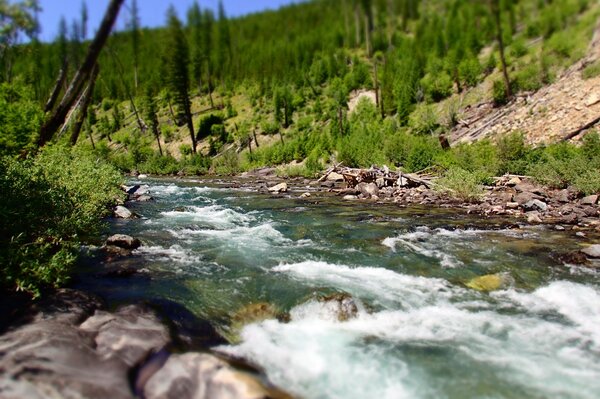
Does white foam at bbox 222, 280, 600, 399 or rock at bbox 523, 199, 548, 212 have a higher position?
white foam at bbox 222, 280, 600, 399

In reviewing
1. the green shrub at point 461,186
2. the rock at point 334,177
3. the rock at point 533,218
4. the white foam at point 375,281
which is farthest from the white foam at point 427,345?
the rock at point 334,177

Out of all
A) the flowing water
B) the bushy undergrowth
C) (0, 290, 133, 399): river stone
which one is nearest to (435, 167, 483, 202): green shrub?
the flowing water

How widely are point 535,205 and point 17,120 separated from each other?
2430 centimetres

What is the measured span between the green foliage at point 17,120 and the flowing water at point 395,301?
969 cm

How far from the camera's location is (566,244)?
10.7m

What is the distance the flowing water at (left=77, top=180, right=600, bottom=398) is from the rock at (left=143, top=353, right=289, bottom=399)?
2.90ft

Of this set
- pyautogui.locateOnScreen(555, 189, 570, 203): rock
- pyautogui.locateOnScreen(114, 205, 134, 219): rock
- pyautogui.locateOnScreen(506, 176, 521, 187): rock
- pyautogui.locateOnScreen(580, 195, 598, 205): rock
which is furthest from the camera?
pyautogui.locateOnScreen(506, 176, 521, 187): rock

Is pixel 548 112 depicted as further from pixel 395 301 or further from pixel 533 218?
pixel 395 301

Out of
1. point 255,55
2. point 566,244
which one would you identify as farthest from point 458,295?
point 255,55

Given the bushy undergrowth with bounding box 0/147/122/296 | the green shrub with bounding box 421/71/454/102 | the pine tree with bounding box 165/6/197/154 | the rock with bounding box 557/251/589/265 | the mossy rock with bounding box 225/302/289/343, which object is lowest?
the rock with bounding box 557/251/589/265

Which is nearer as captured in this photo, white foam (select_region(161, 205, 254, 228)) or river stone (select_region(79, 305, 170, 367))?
river stone (select_region(79, 305, 170, 367))

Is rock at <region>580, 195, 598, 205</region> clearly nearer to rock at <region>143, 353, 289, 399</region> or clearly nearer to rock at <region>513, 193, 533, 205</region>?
rock at <region>513, 193, 533, 205</region>

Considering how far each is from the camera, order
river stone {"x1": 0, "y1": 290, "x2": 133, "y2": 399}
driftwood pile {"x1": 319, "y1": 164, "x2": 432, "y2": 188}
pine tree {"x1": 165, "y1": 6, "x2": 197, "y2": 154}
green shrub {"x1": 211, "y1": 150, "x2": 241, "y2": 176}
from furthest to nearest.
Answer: pine tree {"x1": 165, "y1": 6, "x2": 197, "y2": 154} → green shrub {"x1": 211, "y1": 150, "x2": 241, "y2": 176} → driftwood pile {"x1": 319, "y1": 164, "x2": 432, "y2": 188} → river stone {"x1": 0, "y1": 290, "x2": 133, "y2": 399}

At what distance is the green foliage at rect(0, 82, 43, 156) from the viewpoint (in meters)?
18.9
